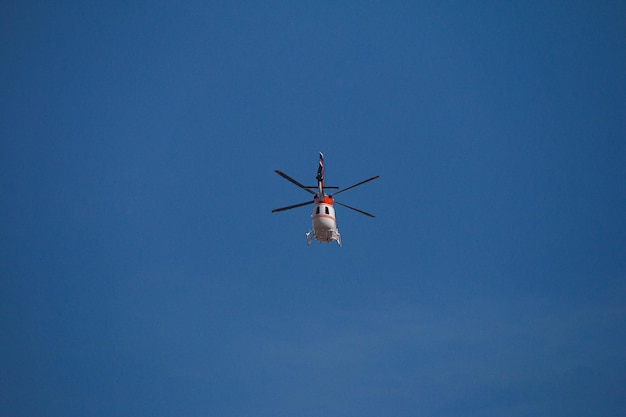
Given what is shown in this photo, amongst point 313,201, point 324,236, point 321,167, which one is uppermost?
point 321,167

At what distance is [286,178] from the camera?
63031mm

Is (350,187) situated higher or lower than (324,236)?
higher

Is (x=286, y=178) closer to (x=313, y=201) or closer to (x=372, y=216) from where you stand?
(x=313, y=201)

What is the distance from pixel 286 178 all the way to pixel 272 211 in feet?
15.5

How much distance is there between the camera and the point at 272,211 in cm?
6562

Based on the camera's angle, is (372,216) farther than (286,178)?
Yes

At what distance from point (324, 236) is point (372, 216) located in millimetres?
6683

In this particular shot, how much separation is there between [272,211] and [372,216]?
1150 cm

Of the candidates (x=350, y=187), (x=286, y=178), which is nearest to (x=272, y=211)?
(x=286, y=178)

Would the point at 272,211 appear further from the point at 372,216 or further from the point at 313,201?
the point at 372,216

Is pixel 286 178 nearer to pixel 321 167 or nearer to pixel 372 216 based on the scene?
pixel 321 167

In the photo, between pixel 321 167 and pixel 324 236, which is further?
pixel 321 167

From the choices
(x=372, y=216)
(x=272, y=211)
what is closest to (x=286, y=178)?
(x=272, y=211)

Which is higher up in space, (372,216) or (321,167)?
(321,167)
